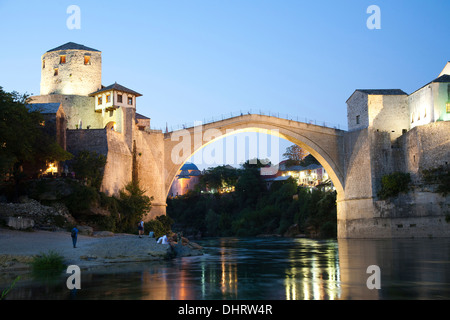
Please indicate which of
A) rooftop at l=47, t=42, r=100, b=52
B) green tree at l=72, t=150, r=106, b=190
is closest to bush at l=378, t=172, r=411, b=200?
green tree at l=72, t=150, r=106, b=190

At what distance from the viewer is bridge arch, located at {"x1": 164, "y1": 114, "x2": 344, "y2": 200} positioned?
3422cm

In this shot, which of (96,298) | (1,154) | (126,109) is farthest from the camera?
(126,109)

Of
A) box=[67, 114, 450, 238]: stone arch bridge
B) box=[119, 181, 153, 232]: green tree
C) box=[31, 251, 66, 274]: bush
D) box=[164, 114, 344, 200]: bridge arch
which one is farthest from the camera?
box=[164, 114, 344, 200]: bridge arch

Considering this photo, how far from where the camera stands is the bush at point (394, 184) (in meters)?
32.8

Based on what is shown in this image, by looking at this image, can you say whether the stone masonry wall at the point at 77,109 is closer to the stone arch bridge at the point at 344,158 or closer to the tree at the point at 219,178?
the stone arch bridge at the point at 344,158

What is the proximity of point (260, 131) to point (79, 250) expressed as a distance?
25.2 metres

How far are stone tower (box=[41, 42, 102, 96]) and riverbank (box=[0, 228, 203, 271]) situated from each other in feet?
63.7

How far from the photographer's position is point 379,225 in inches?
1314

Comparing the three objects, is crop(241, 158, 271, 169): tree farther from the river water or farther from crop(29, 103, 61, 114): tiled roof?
the river water

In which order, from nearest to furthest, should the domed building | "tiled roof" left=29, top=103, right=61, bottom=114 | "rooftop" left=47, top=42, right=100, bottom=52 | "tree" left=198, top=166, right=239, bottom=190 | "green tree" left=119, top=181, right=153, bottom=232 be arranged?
"tiled roof" left=29, top=103, right=61, bottom=114, "green tree" left=119, top=181, right=153, bottom=232, "rooftop" left=47, top=42, right=100, bottom=52, "tree" left=198, top=166, right=239, bottom=190, the domed building
